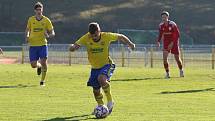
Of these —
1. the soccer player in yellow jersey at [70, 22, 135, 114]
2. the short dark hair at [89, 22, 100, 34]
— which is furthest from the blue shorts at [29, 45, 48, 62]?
the short dark hair at [89, 22, 100, 34]

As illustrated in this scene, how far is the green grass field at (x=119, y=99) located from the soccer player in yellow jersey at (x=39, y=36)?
699 mm

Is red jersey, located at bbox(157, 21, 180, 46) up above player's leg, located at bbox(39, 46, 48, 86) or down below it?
above

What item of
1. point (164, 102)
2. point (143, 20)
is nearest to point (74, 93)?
point (164, 102)

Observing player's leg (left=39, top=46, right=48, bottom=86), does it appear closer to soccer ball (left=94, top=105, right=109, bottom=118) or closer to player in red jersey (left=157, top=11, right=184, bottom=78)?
player in red jersey (left=157, top=11, right=184, bottom=78)

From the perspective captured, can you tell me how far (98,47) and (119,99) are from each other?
117 inches

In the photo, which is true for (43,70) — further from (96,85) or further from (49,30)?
(96,85)

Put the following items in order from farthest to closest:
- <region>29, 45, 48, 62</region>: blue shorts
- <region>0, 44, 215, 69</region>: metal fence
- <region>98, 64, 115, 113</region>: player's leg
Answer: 1. <region>0, 44, 215, 69</region>: metal fence
2. <region>29, 45, 48, 62</region>: blue shorts
3. <region>98, 64, 115, 113</region>: player's leg

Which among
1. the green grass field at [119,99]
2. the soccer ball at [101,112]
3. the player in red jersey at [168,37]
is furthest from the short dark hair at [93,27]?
the player in red jersey at [168,37]

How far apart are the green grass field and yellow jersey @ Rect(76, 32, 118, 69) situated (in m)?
0.96

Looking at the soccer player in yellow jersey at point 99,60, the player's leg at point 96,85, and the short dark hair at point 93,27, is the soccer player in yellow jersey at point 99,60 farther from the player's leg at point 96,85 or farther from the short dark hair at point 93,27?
the short dark hair at point 93,27

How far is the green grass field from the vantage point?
12.2 m

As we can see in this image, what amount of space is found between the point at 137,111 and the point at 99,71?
104cm

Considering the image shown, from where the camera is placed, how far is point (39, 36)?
62.7ft

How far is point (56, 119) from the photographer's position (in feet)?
38.5
